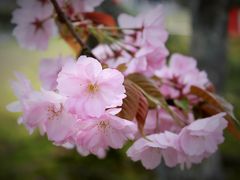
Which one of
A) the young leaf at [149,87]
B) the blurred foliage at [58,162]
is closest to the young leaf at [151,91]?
the young leaf at [149,87]

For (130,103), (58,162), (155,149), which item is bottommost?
(58,162)

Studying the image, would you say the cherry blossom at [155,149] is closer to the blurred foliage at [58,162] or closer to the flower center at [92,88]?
the flower center at [92,88]

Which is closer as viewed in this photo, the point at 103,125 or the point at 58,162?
the point at 103,125

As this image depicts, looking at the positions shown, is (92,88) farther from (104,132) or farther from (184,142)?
(184,142)

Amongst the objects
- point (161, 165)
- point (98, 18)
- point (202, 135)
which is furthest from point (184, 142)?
point (161, 165)

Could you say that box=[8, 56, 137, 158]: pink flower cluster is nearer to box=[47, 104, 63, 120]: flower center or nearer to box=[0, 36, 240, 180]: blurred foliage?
box=[47, 104, 63, 120]: flower center

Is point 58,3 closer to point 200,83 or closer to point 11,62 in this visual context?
point 200,83

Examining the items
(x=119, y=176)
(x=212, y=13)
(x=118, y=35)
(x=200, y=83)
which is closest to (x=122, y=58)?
(x=118, y=35)

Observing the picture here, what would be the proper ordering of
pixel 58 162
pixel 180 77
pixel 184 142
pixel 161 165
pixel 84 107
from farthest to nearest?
pixel 58 162, pixel 161 165, pixel 180 77, pixel 184 142, pixel 84 107
